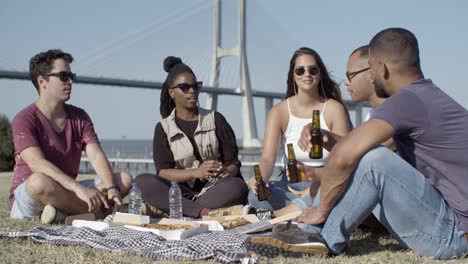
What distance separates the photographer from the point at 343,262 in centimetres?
238

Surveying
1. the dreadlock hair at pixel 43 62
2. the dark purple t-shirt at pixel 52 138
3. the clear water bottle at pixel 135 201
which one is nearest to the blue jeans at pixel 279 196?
the clear water bottle at pixel 135 201

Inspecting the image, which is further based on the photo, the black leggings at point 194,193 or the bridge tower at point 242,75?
the bridge tower at point 242,75

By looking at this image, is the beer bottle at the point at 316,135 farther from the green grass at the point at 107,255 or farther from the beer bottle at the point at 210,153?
the beer bottle at the point at 210,153

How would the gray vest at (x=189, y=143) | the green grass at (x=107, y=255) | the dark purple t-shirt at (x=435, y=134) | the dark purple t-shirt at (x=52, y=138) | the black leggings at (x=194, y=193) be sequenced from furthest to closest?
the gray vest at (x=189, y=143), the black leggings at (x=194, y=193), the dark purple t-shirt at (x=52, y=138), the green grass at (x=107, y=255), the dark purple t-shirt at (x=435, y=134)

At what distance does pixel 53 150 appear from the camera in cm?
395

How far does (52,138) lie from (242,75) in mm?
32753

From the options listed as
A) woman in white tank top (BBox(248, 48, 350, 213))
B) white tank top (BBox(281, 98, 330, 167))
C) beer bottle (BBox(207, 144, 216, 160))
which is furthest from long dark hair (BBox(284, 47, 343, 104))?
beer bottle (BBox(207, 144, 216, 160))

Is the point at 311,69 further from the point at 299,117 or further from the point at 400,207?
the point at 400,207

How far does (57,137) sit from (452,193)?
8.36 feet

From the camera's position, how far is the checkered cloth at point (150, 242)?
8.09 ft

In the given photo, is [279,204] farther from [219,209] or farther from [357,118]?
[357,118]

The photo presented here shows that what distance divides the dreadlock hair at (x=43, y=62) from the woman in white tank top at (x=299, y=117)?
138cm

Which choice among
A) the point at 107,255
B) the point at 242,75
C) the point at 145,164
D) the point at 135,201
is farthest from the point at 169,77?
the point at 242,75

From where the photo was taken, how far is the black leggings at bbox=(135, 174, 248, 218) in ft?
12.9
